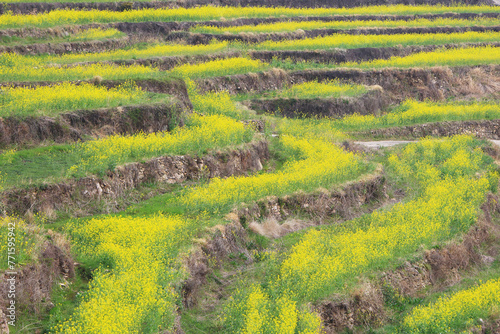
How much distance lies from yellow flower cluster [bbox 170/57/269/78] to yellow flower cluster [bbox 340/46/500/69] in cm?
854

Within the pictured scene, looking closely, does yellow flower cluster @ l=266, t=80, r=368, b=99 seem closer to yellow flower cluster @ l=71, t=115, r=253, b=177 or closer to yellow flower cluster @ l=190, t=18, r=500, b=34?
yellow flower cluster @ l=190, t=18, r=500, b=34

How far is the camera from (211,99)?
34.1 meters

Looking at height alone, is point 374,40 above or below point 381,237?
above

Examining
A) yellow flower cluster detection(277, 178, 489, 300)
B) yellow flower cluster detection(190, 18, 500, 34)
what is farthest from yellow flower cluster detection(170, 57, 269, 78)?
yellow flower cluster detection(277, 178, 489, 300)

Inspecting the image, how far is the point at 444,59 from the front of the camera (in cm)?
5041

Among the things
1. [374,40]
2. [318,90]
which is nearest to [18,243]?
[318,90]

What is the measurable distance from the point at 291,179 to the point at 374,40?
30085mm

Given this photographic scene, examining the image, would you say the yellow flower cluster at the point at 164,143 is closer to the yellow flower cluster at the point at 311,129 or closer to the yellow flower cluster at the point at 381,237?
the yellow flower cluster at the point at 311,129

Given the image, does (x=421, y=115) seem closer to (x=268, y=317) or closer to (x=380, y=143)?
(x=380, y=143)

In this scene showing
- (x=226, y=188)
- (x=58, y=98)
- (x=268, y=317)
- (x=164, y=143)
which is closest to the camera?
(x=268, y=317)

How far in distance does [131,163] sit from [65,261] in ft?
24.5

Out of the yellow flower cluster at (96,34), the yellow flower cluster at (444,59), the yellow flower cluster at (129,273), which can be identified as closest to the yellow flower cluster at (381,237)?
the yellow flower cluster at (129,273)

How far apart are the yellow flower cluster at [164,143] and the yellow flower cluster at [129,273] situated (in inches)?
115

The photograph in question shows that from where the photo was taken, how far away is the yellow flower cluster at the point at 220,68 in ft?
125
